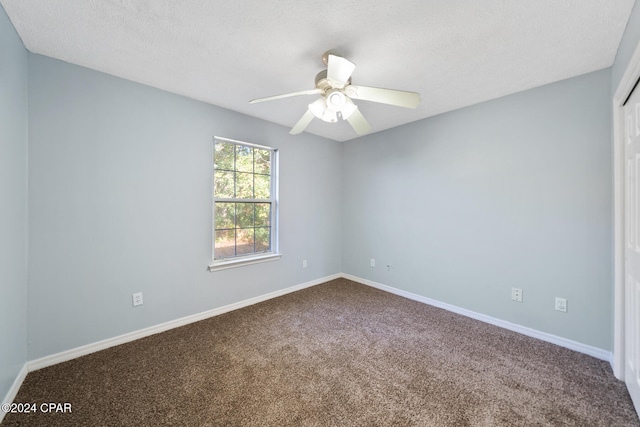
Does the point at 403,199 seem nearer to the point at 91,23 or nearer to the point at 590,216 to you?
the point at 590,216

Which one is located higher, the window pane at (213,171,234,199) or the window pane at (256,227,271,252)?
the window pane at (213,171,234,199)

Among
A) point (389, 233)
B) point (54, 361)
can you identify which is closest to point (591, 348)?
point (389, 233)

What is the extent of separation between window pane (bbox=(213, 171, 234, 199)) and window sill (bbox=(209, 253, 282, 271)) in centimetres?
75

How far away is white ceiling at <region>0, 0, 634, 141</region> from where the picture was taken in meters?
1.38

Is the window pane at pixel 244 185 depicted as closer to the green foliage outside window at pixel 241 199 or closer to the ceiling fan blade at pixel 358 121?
the green foliage outside window at pixel 241 199

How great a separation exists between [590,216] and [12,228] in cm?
414

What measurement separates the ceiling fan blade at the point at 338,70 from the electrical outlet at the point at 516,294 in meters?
2.47

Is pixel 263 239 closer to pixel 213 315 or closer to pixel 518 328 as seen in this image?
pixel 213 315

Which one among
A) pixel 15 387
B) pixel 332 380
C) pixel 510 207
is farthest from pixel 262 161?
pixel 510 207

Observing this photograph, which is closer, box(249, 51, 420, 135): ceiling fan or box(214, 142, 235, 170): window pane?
box(249, 51, 420, 135): ceiling fan

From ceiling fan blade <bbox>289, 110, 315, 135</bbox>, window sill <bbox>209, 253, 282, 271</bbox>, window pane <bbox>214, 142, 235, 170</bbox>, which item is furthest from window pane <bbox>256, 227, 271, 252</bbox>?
ceiling fan blade <bbox>289, 110, 315, 135</bbox>

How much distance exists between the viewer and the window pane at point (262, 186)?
3129 mm

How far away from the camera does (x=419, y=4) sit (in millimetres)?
1356

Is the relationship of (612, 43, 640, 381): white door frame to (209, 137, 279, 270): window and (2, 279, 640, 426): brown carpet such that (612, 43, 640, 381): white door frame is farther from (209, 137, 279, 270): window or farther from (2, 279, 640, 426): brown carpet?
(209, 137, 279, 270): window
